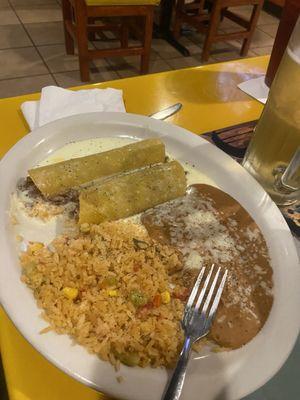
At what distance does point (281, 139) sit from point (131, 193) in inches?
14.9

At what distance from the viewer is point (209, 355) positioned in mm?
604

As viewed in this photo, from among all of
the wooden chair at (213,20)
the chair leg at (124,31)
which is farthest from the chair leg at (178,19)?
the chair leg at (124,31)

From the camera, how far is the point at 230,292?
2.25ft

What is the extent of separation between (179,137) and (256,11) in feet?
7.75

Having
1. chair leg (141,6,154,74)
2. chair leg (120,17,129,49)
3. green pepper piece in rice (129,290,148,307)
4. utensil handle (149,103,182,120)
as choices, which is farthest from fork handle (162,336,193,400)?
chair leg (120,17,129,49)

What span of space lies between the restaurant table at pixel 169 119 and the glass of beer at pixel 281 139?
27 centimetres

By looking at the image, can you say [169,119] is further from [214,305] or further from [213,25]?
[213,25]

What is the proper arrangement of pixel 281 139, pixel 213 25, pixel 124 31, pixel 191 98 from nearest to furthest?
1. pixel 281 139
2. pixel 191 98
3. pixel 124 31
4. pixel 213 25

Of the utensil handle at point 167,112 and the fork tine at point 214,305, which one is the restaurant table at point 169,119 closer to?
the utensil handle at point 167,112

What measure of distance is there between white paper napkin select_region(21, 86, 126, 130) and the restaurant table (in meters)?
0.04

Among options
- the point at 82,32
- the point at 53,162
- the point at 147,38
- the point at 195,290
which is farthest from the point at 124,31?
the point at 195,290

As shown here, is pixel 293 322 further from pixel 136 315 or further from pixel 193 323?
pixel 136 315

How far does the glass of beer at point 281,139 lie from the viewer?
2.44ft

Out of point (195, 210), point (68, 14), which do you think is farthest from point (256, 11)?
point (195, 210)
